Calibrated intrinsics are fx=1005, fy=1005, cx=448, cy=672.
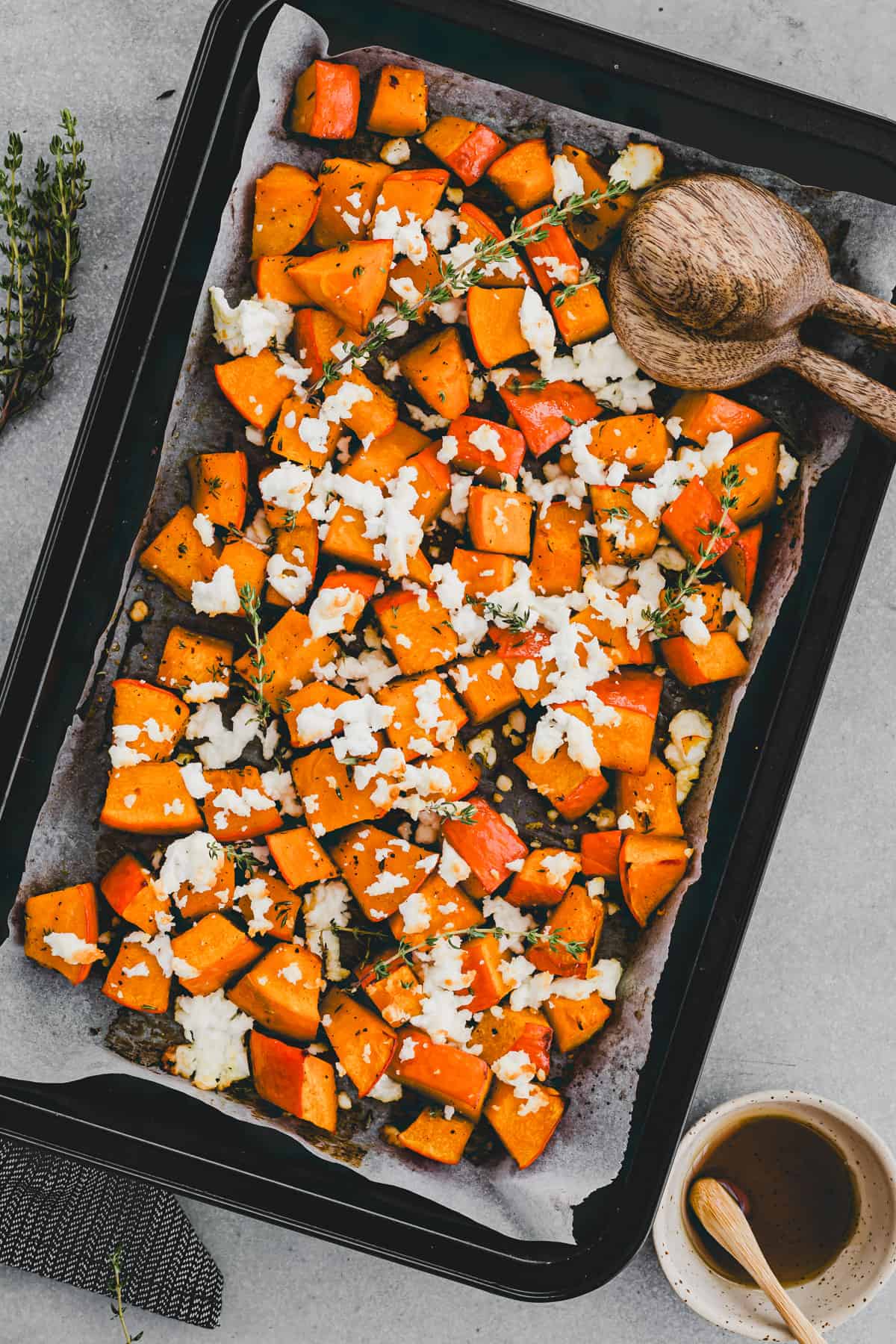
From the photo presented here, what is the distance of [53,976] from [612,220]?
167cm

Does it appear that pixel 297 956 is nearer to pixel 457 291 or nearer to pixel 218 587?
pixel 218 587

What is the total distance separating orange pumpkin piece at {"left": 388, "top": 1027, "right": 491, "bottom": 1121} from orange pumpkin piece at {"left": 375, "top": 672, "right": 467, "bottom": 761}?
51 centimetres

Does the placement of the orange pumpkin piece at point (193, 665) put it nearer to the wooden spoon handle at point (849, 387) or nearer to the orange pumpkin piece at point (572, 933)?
the orange pumpkin piece at point (572, 933)

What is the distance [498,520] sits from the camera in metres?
1.76

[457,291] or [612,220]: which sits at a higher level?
[612,220]

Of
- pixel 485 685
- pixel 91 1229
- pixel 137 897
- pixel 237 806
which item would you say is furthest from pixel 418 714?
pixel 91 1229

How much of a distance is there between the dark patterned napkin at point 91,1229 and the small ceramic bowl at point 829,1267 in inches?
37.1

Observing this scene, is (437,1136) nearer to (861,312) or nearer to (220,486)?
(220,486)

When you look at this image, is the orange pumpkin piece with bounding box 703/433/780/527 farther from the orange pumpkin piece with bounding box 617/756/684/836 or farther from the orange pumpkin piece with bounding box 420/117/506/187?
the orange pumpkin piece with bounding box 420/117/506/187

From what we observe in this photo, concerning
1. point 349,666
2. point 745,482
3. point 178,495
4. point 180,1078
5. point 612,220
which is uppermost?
point 612,220

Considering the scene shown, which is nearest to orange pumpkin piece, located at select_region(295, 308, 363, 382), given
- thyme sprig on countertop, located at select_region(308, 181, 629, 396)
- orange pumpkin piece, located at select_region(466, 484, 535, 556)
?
thyme sprig on countertop, located at select_region(308, 181, 629, 396)

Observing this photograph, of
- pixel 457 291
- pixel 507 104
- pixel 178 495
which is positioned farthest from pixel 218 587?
pixel 507 104

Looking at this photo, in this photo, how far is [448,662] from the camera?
1.81 m

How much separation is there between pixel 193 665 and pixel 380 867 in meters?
0.48
